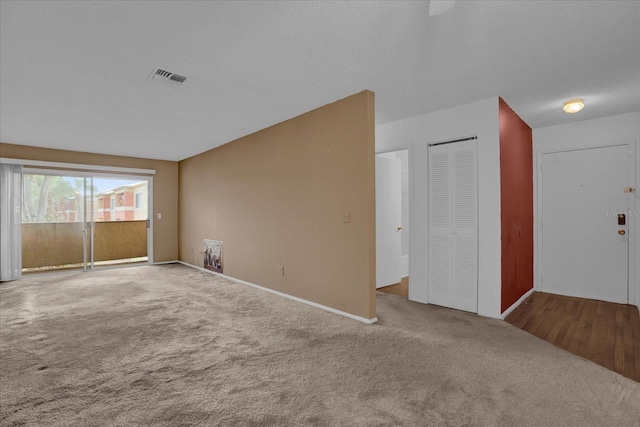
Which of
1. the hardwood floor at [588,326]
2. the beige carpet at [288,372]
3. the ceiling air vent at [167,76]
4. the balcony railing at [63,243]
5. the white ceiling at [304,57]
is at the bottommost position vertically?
the hardwood floor at [588,326]

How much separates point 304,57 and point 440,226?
101 inches

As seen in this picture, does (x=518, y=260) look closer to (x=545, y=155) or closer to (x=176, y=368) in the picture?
(x=545, y=155)

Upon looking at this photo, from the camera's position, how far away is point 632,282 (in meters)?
3.99

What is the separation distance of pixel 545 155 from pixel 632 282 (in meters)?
1.96

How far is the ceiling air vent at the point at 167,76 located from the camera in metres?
2.86

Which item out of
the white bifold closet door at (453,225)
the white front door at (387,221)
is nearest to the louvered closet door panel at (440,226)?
the white bifold closet door at (453,225)

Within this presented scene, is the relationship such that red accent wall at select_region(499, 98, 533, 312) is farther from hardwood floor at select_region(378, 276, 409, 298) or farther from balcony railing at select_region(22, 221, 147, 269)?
balcony railing at select_region(22, 221, 147, 269)

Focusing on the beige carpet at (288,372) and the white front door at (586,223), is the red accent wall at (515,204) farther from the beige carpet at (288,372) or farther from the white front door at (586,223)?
the beige carpet at (288,372)

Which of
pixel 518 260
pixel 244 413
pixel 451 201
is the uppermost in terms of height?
pixel 451 201

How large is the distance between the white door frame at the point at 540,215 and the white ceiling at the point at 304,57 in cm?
44

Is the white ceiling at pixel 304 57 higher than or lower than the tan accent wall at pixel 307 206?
higher

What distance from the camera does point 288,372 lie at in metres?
2.27

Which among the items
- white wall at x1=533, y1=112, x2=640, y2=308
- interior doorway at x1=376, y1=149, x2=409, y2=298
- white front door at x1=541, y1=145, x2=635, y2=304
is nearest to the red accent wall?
white wall at x1=533, y1=112, x2=640, y2=308

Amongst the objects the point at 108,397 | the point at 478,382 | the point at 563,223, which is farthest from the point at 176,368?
the point at 563,223
